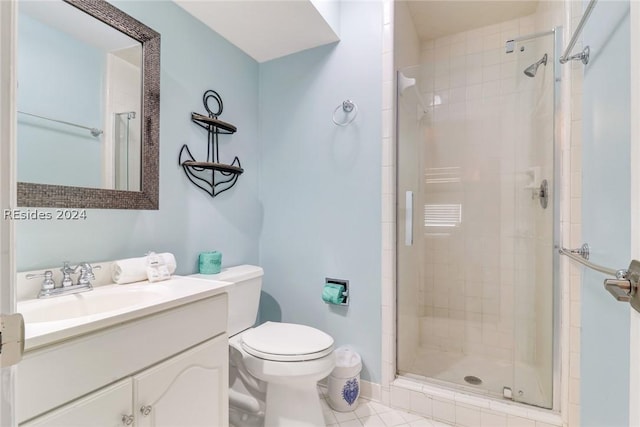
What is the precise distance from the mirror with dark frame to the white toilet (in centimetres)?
65

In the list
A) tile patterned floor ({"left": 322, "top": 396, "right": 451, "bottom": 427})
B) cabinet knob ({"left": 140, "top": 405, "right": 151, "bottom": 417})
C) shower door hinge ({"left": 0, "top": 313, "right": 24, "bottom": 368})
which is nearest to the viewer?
shower door hinge ({"left": 0, "top": 313, "right": 24, "bottom": 368})

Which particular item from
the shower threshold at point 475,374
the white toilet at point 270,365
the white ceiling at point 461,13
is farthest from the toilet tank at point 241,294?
the white ceiling at point 461,13

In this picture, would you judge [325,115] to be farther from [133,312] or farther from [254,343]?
[133,312]

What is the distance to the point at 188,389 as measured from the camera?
1.06m

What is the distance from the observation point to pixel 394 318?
1.80 meters

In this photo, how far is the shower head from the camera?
1645 millimetres

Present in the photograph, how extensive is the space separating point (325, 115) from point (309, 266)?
987 mm

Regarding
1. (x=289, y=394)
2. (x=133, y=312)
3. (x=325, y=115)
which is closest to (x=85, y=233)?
(x=133, y=312)

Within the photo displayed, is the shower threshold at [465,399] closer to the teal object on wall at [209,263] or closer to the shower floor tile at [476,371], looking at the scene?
the shower floor tile at [476,371]

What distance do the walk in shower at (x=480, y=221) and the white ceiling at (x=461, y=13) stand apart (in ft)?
1.58

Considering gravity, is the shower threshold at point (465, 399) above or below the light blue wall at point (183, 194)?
below

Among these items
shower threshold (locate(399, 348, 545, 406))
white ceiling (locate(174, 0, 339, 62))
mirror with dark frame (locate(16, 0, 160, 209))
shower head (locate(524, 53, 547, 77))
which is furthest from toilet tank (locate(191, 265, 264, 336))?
shower head (locate(524, 53, 547, 77))

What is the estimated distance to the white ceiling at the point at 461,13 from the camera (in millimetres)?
2162

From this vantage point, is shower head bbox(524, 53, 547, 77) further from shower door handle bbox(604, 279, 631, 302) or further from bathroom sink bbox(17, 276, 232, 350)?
bathroom sink bbox(17, 276, 232, 350)
